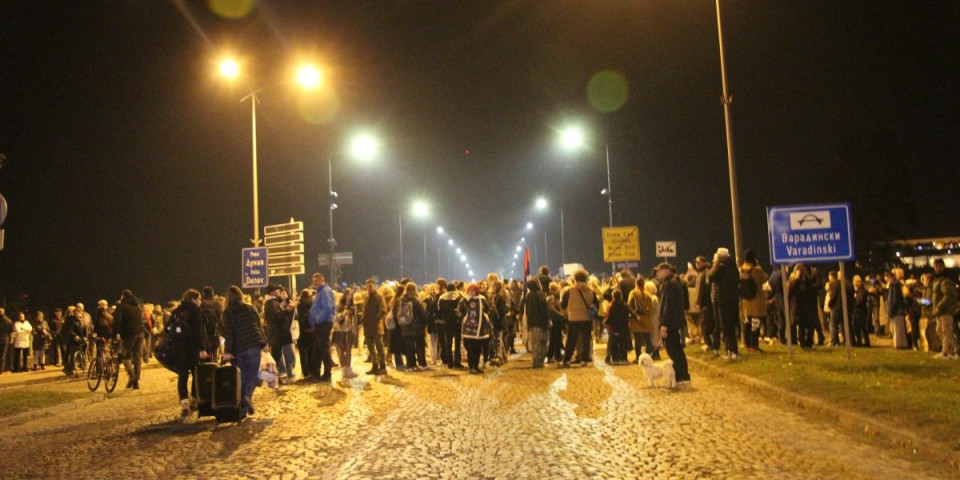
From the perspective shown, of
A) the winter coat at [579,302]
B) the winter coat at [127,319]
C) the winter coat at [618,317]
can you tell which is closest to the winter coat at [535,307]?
the winter coat at [579,302]

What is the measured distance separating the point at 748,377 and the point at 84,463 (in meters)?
9.24

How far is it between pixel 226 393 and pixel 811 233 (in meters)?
10.1

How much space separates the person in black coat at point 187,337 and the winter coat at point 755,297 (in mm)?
10188

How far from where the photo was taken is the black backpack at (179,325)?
11109mm

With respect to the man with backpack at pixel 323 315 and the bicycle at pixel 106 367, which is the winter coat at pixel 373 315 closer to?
the man with backpack at pixel 323 315

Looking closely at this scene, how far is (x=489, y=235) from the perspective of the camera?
489ft

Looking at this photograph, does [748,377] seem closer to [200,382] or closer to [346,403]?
[346,403]

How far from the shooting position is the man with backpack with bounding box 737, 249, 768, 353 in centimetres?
1594

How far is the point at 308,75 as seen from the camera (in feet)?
69.2

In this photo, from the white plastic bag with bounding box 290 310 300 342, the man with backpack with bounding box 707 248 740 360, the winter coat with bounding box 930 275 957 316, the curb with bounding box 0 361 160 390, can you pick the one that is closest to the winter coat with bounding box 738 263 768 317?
the man with backpack with bounding box 707 248 740 360

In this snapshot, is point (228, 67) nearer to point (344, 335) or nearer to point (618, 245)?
point (344, 335)

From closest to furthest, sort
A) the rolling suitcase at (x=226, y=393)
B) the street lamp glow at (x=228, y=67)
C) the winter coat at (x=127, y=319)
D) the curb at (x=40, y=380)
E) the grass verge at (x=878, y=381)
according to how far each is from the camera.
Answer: the grass verge at (x=878, y=381) → the rolling suitcase at (x=226, y=393) → the winter coat at (x=127, y=319) → the curb at (x=40, y=380) → the street lamp glow at (x=228, y=67)

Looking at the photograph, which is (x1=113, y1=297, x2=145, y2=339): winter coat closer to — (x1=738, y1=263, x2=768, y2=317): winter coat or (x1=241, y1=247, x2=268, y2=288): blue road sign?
(x1=241, y1=247, x2=268, y2=288): blue road sign

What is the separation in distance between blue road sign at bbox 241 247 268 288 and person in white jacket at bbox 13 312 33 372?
647 cm
